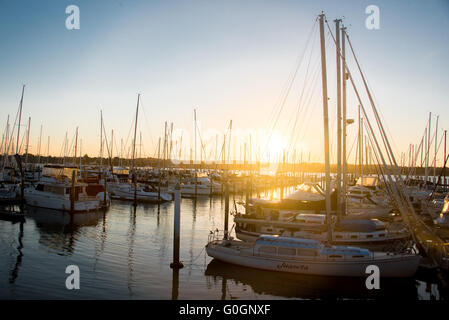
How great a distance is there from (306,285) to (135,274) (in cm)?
1006

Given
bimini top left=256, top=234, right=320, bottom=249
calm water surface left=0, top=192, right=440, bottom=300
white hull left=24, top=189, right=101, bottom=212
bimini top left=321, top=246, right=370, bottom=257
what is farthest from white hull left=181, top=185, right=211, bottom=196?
bimini top left=321, top=246, right=370, bottom=257

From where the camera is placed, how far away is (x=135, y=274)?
18703 millimetres

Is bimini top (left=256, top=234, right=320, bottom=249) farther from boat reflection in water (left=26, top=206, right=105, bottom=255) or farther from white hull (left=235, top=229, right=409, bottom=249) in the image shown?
boat reflection in water (left=26, top=206, right=105, bottom=255)

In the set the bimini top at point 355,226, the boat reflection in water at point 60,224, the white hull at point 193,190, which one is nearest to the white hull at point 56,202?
the boat reflection in water at point 60,224

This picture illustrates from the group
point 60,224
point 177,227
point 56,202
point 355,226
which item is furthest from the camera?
point 56,202

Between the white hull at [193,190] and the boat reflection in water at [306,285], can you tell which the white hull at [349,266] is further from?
the white hull at [193,190]

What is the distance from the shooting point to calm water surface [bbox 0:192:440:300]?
53.7ft

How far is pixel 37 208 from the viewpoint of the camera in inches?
1566

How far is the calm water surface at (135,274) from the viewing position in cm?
1638

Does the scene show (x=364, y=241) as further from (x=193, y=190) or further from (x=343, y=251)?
(x=193, y=190)

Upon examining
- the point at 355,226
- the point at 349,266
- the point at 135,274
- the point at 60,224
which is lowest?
the point at 135,274

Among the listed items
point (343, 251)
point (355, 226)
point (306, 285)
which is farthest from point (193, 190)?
point (306, 285)
